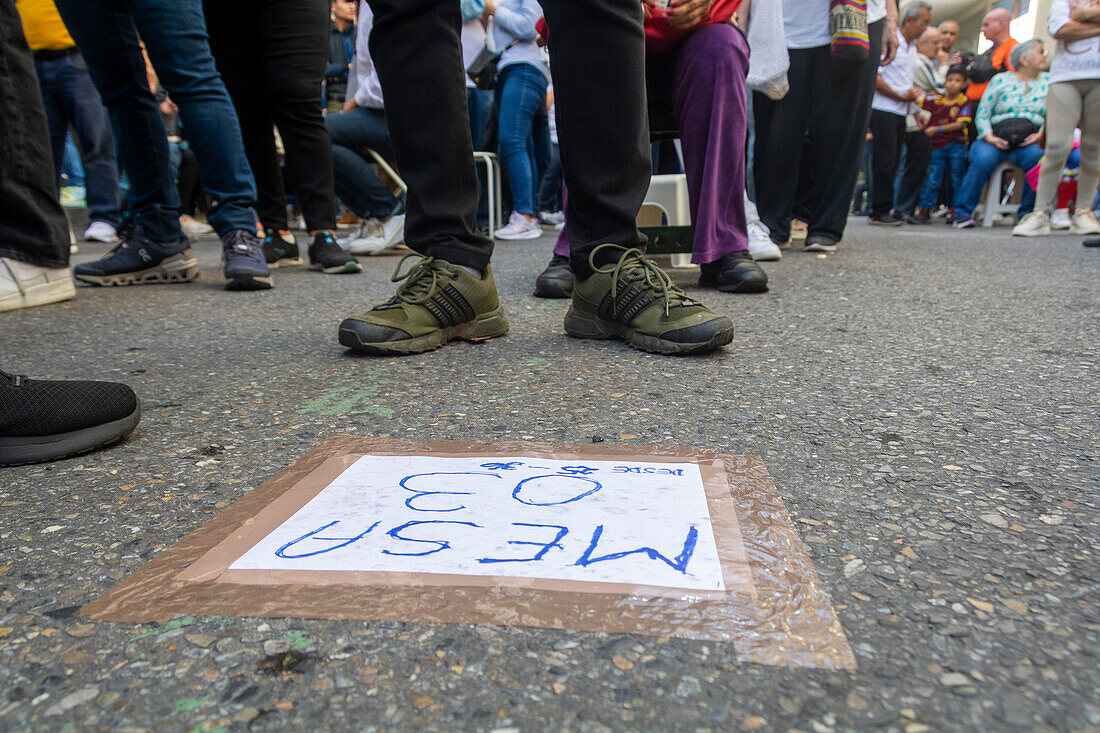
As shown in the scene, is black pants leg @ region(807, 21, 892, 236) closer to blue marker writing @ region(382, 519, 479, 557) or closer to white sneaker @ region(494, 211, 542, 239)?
white sneaker @ region(494, 211, 542, 239)

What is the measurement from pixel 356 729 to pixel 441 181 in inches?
52.0

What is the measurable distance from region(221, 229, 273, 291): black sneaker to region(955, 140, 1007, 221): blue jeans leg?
6.30 metres

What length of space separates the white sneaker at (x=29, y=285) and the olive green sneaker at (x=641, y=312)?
1.66 metres

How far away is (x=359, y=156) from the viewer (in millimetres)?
4105

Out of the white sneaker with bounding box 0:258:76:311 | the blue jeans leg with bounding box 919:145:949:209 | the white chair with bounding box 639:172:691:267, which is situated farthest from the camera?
the blue jeans leg with bounding box 919:145:949:209

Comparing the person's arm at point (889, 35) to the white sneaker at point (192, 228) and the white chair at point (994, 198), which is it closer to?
the white chair at point (994, 198)

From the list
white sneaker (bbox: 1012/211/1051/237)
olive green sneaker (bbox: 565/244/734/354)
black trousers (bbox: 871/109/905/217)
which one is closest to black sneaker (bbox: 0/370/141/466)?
olive green sneaker (bbox: 565/244/734/354)

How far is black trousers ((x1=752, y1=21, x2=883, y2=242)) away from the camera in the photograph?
3361mm

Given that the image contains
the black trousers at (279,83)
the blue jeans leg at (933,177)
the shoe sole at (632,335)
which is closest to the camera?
the shoe sole at (632,335)

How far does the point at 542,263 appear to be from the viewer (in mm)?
3457

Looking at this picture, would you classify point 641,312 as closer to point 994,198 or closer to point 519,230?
point 519,230

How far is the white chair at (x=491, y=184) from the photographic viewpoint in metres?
4.86

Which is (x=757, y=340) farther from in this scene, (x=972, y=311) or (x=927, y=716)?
(x=927, y=716)

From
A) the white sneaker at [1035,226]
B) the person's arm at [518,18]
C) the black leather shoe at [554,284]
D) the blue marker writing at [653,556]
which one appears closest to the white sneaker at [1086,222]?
the white sneaker at [1035,226]
